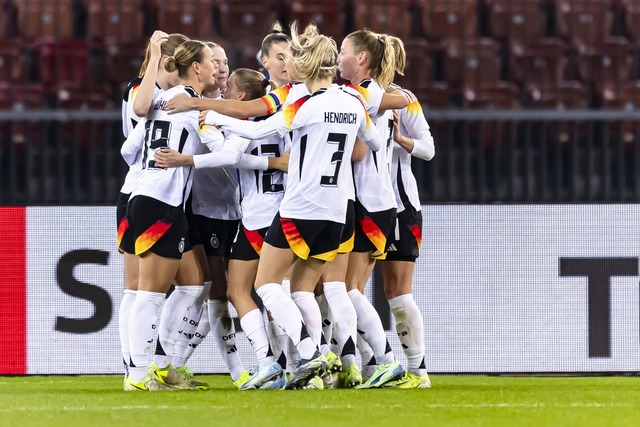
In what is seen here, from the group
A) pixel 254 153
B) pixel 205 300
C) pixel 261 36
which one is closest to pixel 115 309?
pixel 205 300

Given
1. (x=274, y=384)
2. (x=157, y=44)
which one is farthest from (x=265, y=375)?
(x=157, y=44)

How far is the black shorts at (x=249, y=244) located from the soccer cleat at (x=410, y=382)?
2.85ft

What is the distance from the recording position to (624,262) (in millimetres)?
6746

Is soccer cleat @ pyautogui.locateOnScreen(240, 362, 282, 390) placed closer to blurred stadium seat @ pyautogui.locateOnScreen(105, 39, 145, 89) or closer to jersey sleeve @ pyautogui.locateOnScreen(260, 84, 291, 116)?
jersey sleeve @ pyautogui.locateOnScreen(260, 84, 291, 116)

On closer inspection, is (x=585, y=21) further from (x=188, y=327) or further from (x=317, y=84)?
(x=188, y=327)

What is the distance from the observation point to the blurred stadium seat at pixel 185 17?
330 inches

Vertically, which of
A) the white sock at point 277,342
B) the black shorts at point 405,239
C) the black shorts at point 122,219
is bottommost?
the white sock at point 277,342

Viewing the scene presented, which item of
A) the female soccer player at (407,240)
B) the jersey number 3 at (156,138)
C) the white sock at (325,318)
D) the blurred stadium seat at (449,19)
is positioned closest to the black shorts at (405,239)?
the female soccer player at (407,240)

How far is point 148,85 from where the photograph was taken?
5.10 meters

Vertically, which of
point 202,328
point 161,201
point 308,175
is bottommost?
point 202,328

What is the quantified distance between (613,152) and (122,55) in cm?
356

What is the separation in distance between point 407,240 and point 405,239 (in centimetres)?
1

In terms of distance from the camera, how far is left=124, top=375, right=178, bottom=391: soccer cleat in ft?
17.0

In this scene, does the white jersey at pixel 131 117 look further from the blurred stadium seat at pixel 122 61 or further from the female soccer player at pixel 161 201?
the blurred stadium seat at pixel 122 61
